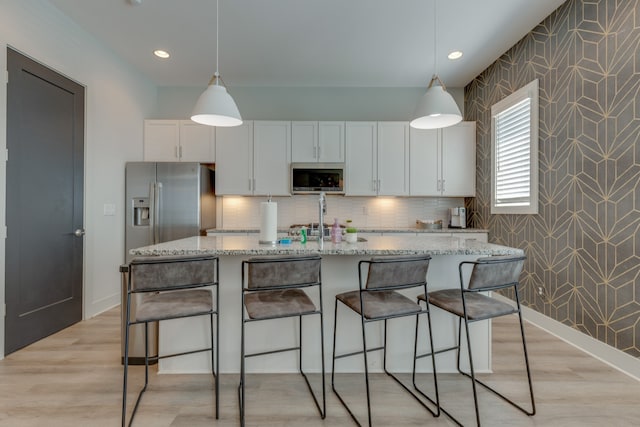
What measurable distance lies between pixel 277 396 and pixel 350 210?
303 centimetres

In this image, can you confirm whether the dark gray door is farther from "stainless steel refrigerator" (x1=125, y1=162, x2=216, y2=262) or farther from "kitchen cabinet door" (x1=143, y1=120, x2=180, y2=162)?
"kitchen cabinet door" (x1=143, y1=120, x2=180, y2=162)

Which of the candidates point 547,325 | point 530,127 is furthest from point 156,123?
point 547,325

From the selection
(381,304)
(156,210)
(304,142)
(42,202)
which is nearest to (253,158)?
(304,142)

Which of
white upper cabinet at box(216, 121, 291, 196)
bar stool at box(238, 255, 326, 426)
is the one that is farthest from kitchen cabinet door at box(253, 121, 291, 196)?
bar stool at box(238, 255, 326, 426)

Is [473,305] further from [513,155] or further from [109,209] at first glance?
[109,209]

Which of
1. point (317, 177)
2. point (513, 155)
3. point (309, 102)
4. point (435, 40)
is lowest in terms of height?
point (317, 177)

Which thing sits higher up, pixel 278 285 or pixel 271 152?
pixel 271 152

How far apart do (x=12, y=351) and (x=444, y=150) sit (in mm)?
4940

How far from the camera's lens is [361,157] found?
4.27 metres

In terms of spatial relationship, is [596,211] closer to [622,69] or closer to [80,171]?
[622,69]

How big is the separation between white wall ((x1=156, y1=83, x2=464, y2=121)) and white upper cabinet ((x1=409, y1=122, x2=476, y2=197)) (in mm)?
599

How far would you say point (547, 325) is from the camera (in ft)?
9.57

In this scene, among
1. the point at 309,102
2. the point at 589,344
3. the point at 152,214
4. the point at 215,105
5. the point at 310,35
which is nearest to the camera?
the point at 215,105

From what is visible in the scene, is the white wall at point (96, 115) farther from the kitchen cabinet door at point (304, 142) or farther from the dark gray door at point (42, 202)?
the kitchen cabinet door at point (304, 142)
